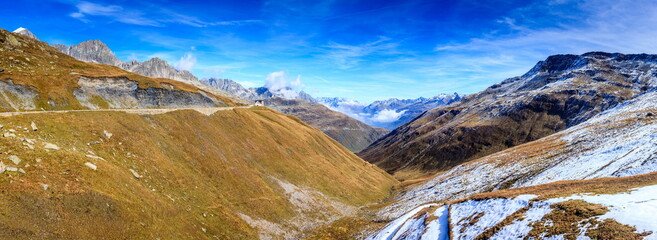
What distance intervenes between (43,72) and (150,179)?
51154mm

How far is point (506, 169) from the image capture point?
68875 millimetres

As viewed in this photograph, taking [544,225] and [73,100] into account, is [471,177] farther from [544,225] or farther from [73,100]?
[73,100]

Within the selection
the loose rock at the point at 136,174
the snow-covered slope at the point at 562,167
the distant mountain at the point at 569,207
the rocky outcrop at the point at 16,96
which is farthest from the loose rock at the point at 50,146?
the snow-covered slope at the point at 562,167

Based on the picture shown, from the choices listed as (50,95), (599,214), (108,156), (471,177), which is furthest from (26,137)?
(471,177)

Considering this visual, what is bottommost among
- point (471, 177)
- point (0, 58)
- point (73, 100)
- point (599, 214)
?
point (471, 177)

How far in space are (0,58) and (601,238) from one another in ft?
325

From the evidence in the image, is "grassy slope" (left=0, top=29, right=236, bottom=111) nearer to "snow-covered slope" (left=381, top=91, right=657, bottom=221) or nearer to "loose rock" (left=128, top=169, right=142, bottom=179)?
"loose rock" (left=128, top=169, right=142, bottom=179)

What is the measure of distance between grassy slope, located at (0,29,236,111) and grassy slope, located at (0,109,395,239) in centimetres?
2235

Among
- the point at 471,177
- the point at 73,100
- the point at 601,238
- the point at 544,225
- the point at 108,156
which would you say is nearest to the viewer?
the point at 601,238

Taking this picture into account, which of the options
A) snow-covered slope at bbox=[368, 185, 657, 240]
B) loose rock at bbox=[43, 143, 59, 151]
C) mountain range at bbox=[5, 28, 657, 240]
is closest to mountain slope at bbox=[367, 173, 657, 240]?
snow-covered slope at bbox=[368, 185, 657, 240]

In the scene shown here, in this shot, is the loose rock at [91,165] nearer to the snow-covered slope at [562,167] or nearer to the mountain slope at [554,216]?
the mountain slope at [554,216]

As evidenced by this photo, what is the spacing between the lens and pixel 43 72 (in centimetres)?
6538

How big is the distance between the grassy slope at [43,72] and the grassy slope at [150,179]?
73.3ft

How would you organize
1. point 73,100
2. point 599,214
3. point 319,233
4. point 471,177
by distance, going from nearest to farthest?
point 599,214 → point 319,233 → point 73,100 → point 471,177
